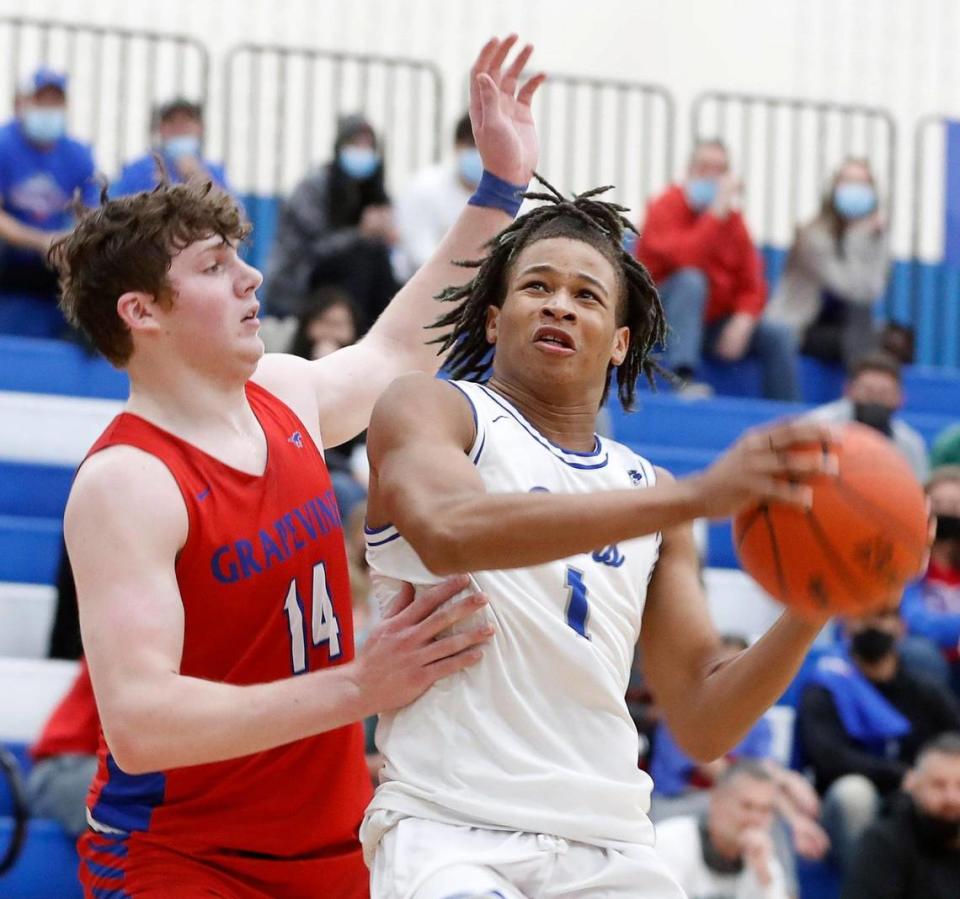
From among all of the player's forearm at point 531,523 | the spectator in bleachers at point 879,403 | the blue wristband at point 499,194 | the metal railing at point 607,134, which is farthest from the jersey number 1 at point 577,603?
the metal railing at point 607,134

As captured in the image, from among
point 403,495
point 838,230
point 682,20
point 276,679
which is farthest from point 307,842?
point 682,20

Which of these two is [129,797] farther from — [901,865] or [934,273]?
[934,273]

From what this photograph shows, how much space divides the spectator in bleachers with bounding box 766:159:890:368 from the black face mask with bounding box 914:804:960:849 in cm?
467

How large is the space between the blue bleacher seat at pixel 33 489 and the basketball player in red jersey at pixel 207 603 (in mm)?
5285

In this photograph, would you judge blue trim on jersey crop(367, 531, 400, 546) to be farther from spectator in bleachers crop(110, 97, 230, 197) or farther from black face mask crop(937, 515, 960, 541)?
spectator in bleachers crop(110, 97, 230, 197)

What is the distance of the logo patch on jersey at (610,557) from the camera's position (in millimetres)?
3377

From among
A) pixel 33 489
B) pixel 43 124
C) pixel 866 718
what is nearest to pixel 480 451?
pixel 866 718

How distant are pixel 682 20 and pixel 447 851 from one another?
10.9 meters

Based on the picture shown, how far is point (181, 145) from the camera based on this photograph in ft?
32.1

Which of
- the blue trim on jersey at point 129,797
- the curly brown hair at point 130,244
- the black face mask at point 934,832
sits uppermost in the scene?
the curly brown hair at point 130,244

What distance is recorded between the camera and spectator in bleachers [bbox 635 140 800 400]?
1039 cm

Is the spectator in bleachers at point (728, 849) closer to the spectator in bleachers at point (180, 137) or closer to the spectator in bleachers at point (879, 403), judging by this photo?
the spectator in bleachers at point (879, 403)

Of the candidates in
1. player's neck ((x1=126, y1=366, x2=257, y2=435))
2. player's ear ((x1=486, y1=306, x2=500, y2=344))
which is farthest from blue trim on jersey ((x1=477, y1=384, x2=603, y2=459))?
player's neck ((x1=126, y1=366, x2=257, y2=435))

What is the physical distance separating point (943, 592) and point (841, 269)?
318 cm
